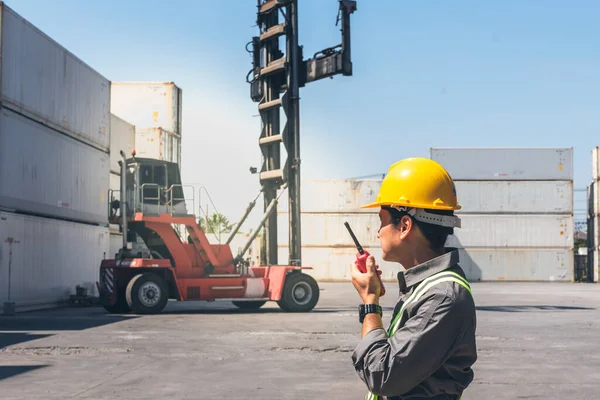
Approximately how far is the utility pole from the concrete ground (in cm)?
351

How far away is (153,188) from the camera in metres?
19.1

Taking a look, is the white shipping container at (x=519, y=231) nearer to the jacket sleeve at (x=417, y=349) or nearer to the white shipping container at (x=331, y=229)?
the white shipping container at (x=331, y=229)

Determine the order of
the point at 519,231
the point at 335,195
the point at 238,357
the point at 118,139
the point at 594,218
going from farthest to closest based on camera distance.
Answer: the point at 594,218 → the point at 335,195 → the point at 519,231 → the point at 118,139 → the point at 238,357

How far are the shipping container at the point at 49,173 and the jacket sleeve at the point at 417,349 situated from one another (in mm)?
17340

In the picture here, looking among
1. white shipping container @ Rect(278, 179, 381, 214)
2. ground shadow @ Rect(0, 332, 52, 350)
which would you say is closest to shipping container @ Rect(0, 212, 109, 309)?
ground shadow @ Rect(0, 332, 52, 350)

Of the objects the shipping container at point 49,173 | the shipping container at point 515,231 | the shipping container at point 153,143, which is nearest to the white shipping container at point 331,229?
the shipping container at point 515,231

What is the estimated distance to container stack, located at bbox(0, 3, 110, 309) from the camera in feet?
61.7

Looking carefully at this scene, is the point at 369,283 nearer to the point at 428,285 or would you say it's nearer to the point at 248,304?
the point at 428,285

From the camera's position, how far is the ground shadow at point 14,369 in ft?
29.2

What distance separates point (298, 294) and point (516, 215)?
29.3m

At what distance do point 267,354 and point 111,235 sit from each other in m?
19.1

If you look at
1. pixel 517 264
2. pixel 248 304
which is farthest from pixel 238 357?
pixel 517 264

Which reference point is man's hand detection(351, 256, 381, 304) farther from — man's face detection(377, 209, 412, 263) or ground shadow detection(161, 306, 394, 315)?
ground shadow detection(161, 306, 394, 315)

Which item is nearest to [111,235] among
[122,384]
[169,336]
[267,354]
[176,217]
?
[176,217]
